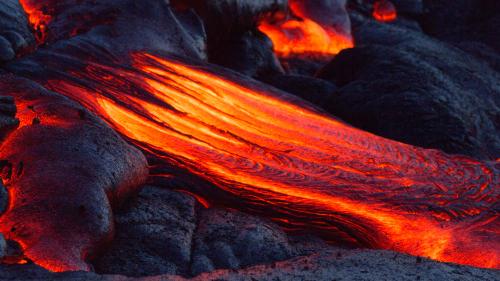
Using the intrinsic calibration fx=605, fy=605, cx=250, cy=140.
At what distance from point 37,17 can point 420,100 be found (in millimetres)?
4052

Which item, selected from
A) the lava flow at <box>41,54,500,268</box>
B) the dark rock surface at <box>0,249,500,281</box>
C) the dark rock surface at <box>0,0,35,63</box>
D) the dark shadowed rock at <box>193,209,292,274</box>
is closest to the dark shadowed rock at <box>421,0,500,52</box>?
the lava flow at <box>41,54,500,268</box>

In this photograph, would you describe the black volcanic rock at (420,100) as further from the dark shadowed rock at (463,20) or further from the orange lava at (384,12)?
the orange lava at (384,12)

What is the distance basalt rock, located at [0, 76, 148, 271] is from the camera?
8.56 feet

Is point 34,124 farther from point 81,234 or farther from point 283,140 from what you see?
point 283,140

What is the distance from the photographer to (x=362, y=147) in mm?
5148

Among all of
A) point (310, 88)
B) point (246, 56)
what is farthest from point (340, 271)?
point (246, 56)

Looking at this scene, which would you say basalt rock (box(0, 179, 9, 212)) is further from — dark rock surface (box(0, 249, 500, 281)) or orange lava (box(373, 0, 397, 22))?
orange lava (box(373, 0, 397, 22))

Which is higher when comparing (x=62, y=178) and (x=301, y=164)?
(x=62, y=178)

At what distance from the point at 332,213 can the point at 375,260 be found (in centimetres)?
86

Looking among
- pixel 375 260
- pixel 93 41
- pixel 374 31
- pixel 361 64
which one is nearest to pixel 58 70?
pixel 93 41

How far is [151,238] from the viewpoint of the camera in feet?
10.2

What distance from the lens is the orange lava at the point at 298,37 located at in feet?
32.7

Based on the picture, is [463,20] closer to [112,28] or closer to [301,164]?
[112,28]

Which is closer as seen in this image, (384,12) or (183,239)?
(183,239)
